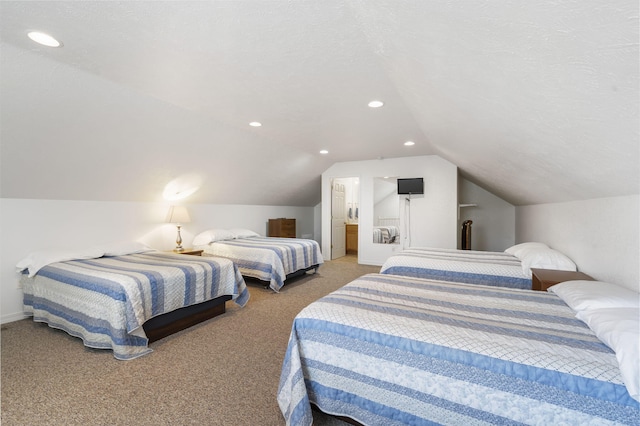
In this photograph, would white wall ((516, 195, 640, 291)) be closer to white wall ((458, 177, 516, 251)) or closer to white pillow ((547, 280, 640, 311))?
white pillow ((547, 280, 640, 311))

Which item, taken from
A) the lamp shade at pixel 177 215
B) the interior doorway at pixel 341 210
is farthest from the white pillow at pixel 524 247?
the lamp shade at pixel 177 215

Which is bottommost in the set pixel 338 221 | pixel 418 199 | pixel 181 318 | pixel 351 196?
pixel 181 318

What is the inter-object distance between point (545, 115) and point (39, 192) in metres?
4.38

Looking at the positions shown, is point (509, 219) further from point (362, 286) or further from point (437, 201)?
point (362, 286)

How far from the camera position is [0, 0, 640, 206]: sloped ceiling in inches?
40.3

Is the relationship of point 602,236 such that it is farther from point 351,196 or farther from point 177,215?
point 351,196

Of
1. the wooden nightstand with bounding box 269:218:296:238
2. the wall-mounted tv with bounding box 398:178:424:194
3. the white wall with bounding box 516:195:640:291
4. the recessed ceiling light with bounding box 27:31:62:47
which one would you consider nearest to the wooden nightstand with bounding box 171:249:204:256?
the wooden nightstand with bounding box 269:218:296:238

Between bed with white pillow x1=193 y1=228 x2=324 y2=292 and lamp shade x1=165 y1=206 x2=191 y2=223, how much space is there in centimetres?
55

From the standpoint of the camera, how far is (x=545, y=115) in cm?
140

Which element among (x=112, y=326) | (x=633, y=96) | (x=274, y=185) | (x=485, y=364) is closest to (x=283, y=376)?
(x=485, y=364)

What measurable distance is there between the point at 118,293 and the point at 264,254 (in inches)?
81.9

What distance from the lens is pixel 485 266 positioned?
110 inches

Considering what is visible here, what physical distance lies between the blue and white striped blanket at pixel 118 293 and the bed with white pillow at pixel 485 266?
1.98m

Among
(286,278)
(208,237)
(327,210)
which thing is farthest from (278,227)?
(286,278)
